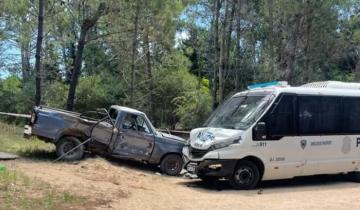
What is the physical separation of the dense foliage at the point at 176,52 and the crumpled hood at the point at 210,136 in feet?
31.7

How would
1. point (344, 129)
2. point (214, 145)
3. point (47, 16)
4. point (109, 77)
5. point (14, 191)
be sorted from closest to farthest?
Answer: 1. point (14, 191)
2. point (214, 145)
3. point (344, 129)
4. point (47, 16)
5. point (109, 77)

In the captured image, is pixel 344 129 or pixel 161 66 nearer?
pixel 344 129

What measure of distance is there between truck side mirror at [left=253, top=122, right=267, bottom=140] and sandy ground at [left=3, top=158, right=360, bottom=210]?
4.29ft

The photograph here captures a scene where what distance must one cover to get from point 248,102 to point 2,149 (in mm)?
7114

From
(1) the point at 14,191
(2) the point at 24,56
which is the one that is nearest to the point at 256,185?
(1) the point at 14,191

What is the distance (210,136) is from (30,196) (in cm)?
534

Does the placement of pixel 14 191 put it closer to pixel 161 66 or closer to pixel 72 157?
pixel 72 157

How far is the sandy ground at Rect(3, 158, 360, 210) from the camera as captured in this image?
1071cm

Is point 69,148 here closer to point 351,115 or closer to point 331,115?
point 331,115

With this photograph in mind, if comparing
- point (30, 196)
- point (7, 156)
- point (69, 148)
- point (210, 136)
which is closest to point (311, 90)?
point (210, 136)

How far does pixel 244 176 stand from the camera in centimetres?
1366

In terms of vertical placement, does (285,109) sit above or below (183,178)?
above

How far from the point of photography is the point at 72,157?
607 inches

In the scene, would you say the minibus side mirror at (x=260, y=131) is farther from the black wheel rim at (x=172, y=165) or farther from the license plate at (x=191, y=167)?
the black wheel rim at (x=172, y=165)
